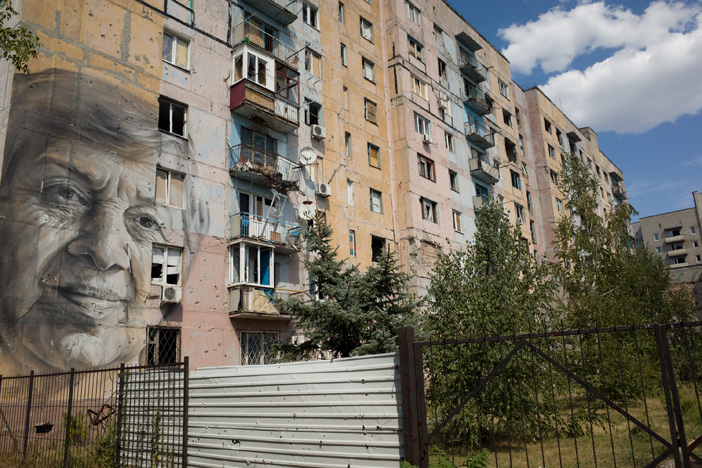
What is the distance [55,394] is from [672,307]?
93.0ft

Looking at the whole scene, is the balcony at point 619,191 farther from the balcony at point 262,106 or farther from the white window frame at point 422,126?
the balcony at point 262,106

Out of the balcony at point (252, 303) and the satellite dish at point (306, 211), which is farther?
the satellite dish at point (306, 211)

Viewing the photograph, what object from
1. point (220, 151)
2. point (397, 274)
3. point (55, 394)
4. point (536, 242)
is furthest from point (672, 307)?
point (55, 394)

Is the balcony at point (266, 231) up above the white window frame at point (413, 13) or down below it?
below

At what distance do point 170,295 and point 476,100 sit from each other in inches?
1035

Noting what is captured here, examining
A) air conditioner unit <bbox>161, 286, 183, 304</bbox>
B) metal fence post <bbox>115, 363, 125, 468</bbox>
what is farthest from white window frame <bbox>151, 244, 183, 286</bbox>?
metal fence post <bbox>115, 363, 125, 468</bbox>

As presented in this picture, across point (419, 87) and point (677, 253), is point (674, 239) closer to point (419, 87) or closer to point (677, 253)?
point (677, 253)

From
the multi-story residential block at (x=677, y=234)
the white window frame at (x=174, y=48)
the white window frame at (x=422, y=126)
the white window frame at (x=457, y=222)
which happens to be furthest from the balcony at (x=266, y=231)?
the multi-story residential block at (x=677, y=234)

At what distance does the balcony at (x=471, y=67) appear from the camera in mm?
36250

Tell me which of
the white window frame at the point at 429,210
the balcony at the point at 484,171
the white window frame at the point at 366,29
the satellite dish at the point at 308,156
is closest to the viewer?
the satellite dish at the point at 308,156

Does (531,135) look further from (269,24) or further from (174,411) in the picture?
(174,411)

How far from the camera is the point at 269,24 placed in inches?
931

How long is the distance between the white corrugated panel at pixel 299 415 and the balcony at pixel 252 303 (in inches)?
343

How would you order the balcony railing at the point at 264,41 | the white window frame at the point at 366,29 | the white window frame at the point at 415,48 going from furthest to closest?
the white window frame at the point at 415,48 < the white window frame at the point at 366,29 < the balcony railing at the point at 264,41
